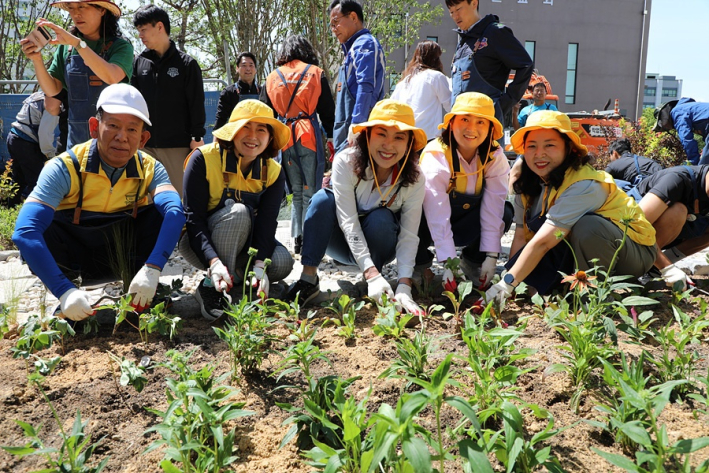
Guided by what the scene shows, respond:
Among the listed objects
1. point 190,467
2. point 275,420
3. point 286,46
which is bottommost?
point 275,420

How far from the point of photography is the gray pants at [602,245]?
2.94 m

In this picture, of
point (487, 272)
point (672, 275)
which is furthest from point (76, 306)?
point (672, 275)

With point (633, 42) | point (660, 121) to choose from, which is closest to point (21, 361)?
point (660, 121)

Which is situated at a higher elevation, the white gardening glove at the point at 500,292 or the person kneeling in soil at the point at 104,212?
the person kneeling in soil at the point at 104,212

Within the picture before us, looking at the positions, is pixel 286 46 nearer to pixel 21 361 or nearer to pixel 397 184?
pixel 397 184

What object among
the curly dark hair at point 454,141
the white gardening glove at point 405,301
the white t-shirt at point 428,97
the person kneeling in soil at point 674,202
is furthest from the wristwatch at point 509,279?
the white t-shirt at point 428,97

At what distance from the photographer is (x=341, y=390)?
68.9 inches

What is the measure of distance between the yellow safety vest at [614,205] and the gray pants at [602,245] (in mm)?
51

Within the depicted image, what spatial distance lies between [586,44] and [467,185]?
2443 cm

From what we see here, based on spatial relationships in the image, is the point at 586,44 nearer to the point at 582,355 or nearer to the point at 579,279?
the point at 579,279

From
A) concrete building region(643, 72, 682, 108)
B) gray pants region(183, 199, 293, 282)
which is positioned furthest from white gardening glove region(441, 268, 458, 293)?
concrete building region(643, 72, 682, 108)

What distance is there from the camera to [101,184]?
9.33 ft

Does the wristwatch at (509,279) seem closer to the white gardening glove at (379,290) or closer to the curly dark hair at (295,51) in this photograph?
the white gardening glove at (379,290)

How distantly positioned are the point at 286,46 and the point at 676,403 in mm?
3764
